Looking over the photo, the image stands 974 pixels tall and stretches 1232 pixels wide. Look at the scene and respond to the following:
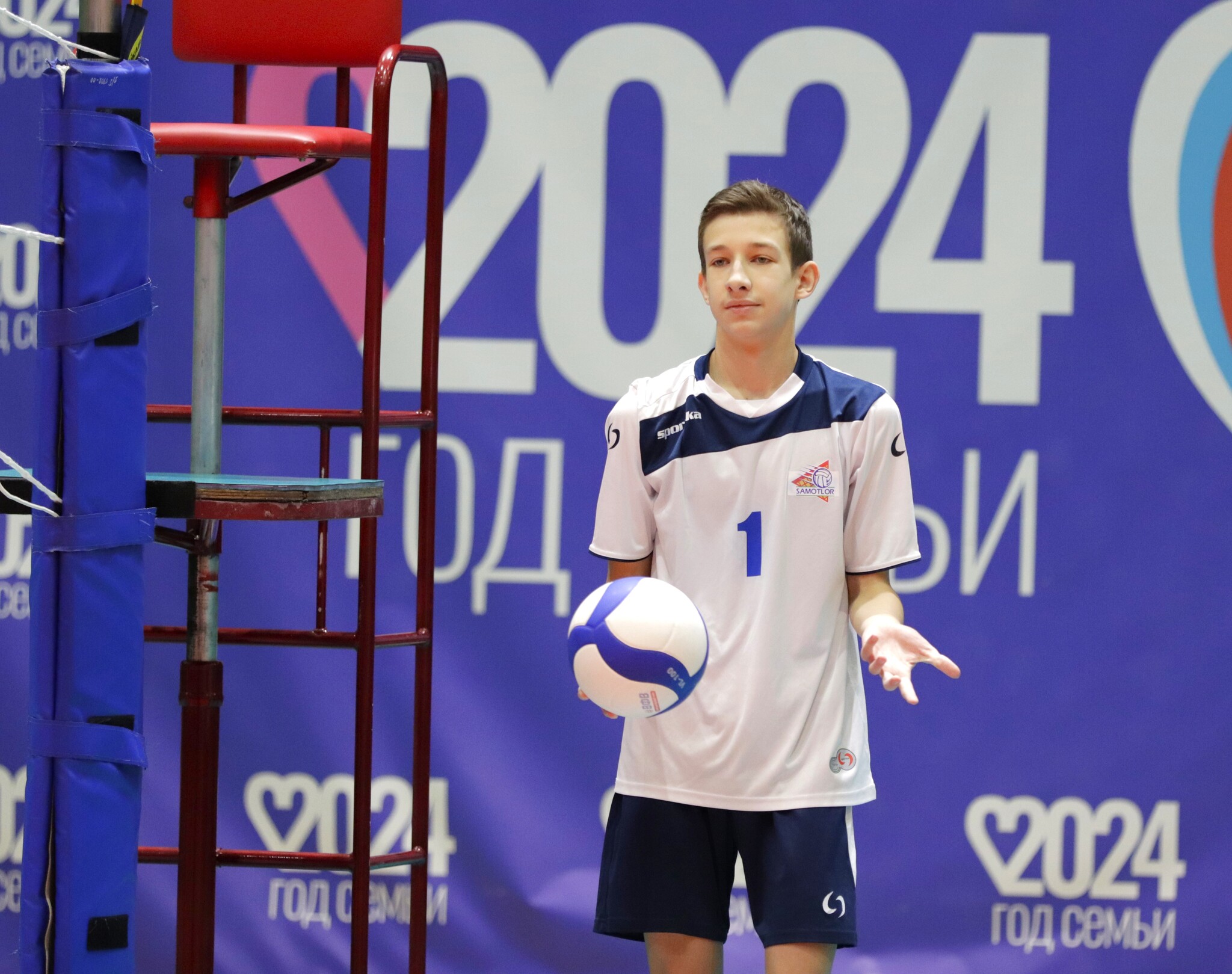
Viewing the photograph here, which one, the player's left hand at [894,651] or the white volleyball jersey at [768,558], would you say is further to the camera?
the white volleyball jersey at [768,558]

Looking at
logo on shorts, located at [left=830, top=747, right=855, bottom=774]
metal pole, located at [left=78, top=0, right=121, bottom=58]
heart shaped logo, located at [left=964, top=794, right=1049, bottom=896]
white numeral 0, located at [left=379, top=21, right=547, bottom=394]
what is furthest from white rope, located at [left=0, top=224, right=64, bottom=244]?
heart shaped logo, located at [left=964, top=794, right=1049, bottom=896]

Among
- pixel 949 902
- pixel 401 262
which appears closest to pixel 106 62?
pixel 401 262

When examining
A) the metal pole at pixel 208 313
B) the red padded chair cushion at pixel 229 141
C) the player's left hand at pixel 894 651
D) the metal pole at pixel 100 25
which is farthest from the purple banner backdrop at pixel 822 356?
the metal pole at pixel 100 25

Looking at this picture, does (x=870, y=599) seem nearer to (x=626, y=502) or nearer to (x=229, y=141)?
(x=626, y=502)

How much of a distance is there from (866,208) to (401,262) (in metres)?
1.16

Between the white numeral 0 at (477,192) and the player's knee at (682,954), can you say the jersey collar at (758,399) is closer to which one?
the player's knee at (682,954)

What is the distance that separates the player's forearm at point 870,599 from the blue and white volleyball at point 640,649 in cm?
30

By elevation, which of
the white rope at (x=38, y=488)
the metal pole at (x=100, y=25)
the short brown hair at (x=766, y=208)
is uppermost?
the metal pole at (x=100, y=25)

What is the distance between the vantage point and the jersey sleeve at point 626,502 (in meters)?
2.52

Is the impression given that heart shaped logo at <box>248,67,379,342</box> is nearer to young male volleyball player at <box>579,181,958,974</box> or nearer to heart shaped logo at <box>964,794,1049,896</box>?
young male volleyball player at <box>579,181,958,974</box>

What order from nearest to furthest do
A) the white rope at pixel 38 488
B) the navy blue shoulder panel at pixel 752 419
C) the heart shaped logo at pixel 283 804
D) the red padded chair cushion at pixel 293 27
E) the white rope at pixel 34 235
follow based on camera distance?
the white rope at pixel 34 235 < the white rope at pixel 38 488 < the navy blue shoulder panel at pixel 752 419 < the red padded chair cushion at pixel 293 27 < the heart shaped logo at pixel 283 804

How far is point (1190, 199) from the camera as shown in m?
3.69

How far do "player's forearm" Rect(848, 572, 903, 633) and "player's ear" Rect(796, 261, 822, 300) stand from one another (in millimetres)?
478

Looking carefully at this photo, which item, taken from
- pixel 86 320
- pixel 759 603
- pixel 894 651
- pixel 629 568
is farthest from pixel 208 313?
pixel 894 651
